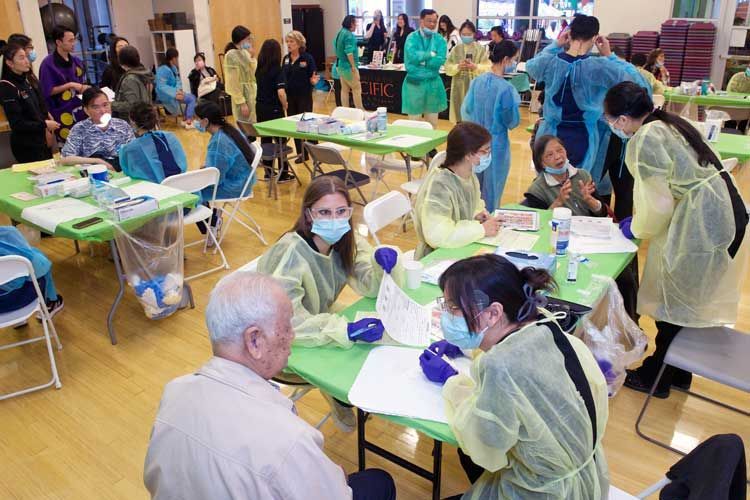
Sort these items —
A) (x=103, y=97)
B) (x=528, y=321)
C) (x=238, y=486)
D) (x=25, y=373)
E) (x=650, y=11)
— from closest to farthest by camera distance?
(x=238, y=486), (x=528, y=321), (x=25, y=373), (x=103, y=97), (x=650, y=11)

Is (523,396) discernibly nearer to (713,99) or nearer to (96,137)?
(96,137)

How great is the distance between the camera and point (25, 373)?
127 inches

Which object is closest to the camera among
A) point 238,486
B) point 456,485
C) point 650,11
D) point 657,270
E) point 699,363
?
point 238,486

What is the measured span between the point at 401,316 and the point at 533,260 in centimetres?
71

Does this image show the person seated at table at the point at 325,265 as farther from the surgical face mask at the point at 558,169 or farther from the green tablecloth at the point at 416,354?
the surgical face mask at the point at 558,169

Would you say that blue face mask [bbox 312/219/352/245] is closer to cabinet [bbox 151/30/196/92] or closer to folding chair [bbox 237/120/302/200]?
folding chair [bbox 237/120/302/200]

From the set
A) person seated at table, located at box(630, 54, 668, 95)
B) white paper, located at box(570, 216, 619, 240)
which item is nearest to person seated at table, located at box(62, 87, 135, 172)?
white paper, located at box(570, 216, 619, 240)

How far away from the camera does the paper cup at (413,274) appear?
2.30 meters

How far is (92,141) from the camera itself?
4.38m

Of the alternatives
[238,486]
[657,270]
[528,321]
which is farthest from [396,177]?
[238,486]

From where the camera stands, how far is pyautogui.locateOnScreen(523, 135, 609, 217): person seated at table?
3.26 metres

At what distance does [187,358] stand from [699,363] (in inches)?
101

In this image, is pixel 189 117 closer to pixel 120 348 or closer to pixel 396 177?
pixel 396 177

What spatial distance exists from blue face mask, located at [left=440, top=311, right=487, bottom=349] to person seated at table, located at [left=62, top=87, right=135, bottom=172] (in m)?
3.45
